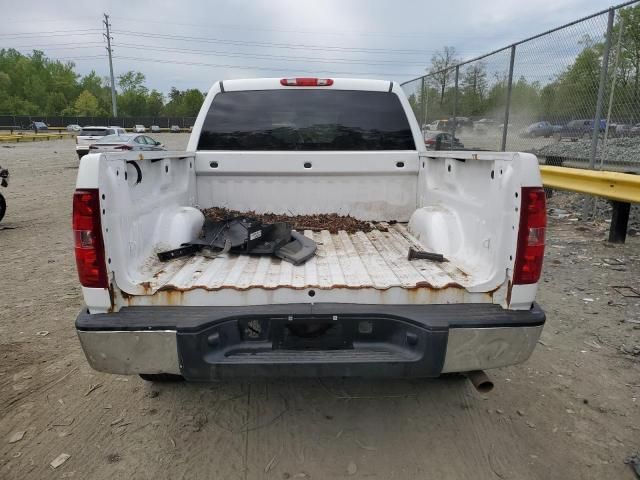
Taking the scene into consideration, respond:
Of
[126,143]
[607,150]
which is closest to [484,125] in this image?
[607,150]

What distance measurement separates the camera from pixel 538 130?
8992 millimetres

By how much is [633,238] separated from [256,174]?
5979 mm

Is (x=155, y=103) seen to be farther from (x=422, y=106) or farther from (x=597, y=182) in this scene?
(x=597, y=182)

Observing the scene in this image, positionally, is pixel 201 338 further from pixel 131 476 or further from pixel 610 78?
pixel 610 78

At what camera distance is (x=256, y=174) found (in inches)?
161

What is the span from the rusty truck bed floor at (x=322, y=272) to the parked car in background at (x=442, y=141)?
10020mm

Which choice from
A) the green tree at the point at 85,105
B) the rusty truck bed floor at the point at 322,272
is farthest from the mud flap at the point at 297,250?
the green tree at the point at 85,105

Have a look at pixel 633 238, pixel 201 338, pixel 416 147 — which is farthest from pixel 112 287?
pixel 633 238

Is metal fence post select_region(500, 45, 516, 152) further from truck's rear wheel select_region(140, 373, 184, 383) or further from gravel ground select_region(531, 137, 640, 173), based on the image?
truck's rear wheel select_region(140, 373, 184, 383)

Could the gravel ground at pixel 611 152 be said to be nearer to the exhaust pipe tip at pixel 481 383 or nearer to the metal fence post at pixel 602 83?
the metal fence post at pixel 602 83

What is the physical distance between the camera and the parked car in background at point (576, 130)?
759 centimetres

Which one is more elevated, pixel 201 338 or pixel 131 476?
pixel 201 338

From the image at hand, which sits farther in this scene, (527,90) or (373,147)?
(527,90)

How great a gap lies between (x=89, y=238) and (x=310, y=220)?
2126mm
